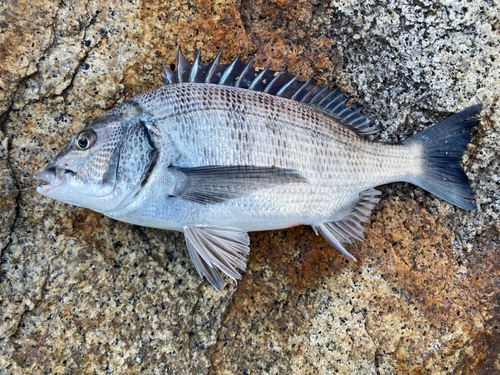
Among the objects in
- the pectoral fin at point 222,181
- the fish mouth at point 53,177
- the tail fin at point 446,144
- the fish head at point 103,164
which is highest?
the tail fin at point 446,144

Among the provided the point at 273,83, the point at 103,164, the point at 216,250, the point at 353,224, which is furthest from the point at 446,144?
the point at 103,164

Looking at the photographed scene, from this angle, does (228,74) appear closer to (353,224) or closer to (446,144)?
(353,224)

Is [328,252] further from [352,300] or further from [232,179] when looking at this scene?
[232,179]

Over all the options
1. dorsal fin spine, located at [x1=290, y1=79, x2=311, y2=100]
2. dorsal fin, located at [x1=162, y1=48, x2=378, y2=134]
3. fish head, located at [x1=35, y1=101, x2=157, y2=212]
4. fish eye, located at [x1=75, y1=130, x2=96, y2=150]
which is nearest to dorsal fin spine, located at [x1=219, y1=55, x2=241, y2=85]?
dorsal fin, located at [x1=162, y1=48, x2=378, y2=134]

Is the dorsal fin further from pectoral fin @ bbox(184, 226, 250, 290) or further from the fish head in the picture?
pectoral fin @ bbox(184, 226, 250, 290)

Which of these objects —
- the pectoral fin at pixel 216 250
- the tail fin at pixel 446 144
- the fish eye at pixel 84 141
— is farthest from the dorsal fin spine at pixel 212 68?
the tail fin at pixel 446 144

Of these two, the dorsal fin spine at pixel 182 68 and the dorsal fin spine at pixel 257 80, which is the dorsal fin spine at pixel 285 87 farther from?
the dorsal fin spine at pixel 182 68

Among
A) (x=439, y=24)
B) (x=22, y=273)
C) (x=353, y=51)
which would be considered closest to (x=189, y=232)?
(x=22, y=273)
